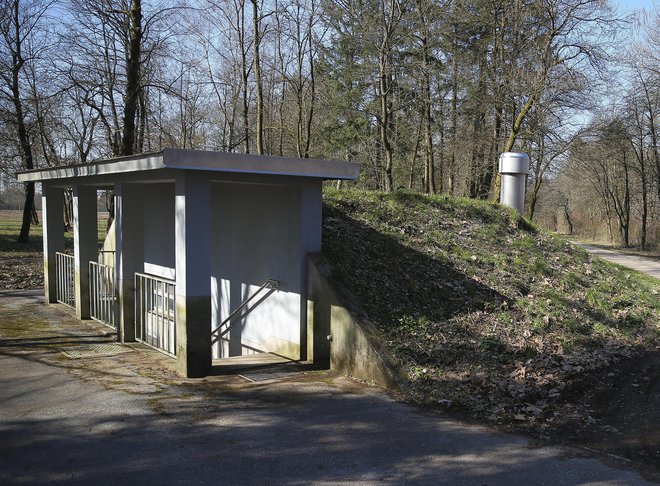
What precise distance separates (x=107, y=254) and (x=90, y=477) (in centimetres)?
1001

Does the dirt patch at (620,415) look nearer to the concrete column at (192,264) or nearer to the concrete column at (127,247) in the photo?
the concrete column at (192,264)

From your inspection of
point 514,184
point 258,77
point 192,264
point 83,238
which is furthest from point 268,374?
point 258,77

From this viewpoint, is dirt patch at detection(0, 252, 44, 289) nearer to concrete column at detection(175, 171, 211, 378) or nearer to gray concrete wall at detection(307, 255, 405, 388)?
concrete column at detection(175, 171, 211, 378)

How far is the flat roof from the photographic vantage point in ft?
21.8

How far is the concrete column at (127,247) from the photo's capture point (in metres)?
9.15

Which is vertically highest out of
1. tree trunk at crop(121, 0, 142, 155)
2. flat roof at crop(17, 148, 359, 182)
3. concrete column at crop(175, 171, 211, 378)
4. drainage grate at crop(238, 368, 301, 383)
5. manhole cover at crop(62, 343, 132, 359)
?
tree trunk at crop(121, 0, 142, 155)

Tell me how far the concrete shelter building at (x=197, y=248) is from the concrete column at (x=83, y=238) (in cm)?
2

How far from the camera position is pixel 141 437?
5.18m

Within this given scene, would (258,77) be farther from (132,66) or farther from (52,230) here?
(52,230)

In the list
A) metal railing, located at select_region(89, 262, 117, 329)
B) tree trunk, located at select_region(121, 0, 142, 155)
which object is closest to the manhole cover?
metal railing, located at select_region(89, 262, 117, 329)

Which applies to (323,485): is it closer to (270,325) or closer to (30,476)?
(30,476)

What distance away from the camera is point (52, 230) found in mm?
12586

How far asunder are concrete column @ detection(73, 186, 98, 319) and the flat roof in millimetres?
1969

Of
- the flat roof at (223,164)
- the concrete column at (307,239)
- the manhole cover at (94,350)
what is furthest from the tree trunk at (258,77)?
the concrete column at (307,239)
